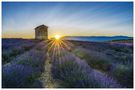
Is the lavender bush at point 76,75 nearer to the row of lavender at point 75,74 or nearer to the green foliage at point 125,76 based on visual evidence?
the row of lavender at point 75,74

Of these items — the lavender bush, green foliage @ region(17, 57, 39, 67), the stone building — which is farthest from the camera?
the stone building

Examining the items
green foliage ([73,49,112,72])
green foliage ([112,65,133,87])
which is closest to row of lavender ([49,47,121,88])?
green foliage ([112,65,133,87])

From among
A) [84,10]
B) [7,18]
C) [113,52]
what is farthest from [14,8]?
[113,52]

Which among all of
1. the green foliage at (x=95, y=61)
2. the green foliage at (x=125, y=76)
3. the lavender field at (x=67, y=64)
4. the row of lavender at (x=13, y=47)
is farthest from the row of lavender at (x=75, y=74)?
the row of lavender at (x=13, y=47)

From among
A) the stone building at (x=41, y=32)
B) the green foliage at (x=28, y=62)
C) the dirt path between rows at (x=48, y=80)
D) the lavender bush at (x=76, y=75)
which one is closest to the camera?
the lavender bush at (x=76, y=75)

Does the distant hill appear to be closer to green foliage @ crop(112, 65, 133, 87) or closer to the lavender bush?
the lavender bush

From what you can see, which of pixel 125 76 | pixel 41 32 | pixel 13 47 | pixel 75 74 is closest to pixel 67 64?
pixel 75 74

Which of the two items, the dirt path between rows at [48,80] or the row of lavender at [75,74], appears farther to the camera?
the dirt path between rows at [48,80]

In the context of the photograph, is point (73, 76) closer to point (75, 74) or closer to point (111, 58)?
point (75, 74)
